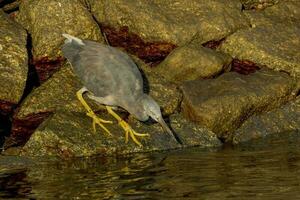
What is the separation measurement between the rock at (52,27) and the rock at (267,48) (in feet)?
9.73

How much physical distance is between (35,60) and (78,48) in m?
1.09

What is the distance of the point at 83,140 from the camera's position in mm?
10859

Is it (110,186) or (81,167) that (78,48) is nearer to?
(81,167)

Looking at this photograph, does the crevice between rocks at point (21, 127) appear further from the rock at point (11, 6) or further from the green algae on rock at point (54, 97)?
the rock at point (11, 6)

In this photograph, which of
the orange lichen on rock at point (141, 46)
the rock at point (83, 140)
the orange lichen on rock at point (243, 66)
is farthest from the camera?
the orange lichen on rock at point (243, 66)

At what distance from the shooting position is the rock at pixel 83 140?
10.6 m

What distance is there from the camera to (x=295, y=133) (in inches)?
487

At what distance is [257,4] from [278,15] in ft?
2.53

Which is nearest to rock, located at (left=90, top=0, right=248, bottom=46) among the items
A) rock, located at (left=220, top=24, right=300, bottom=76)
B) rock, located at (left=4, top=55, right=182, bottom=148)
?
rock, located at (left=220, top=24, right=300, bottom=76)

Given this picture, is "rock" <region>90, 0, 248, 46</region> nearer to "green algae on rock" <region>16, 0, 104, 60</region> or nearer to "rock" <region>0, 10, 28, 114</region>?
"green algae on rock" <region>16, 0, 104, 60</region>

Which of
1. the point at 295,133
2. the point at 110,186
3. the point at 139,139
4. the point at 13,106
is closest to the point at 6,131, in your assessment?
the point at 13,106

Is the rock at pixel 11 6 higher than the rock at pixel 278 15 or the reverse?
higher

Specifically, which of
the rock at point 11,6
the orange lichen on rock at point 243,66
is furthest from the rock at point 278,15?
the rock at point 11,6

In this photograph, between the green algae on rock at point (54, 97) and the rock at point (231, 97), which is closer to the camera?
the green algae on rock at point (54, 97)
